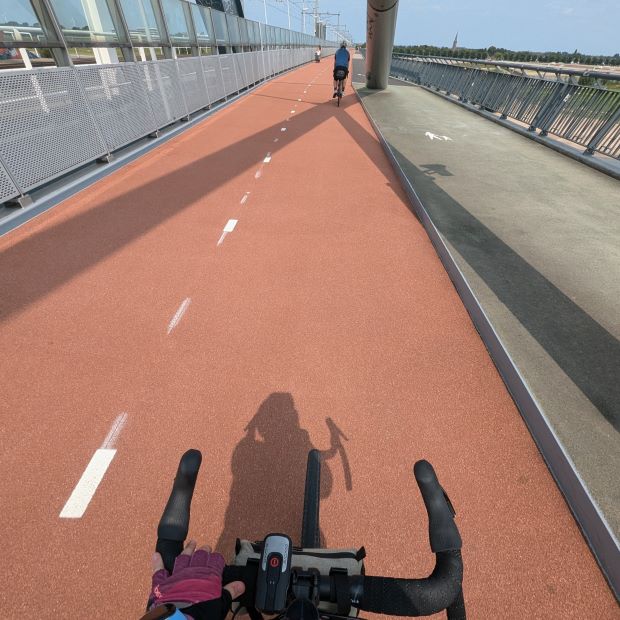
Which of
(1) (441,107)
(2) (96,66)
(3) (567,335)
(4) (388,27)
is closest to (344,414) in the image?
(3) (567,335)

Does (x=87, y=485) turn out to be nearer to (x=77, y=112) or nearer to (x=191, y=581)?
(x=191, y=581)

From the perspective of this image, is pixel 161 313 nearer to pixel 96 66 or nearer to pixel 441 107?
pixel 96 66

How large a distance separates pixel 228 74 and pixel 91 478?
1882 cm

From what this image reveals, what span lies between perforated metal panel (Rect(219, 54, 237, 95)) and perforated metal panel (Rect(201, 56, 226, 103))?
1.68ft

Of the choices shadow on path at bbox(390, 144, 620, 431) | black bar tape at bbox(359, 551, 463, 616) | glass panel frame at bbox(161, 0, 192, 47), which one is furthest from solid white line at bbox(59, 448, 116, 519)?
glass panel frame at bbox(161, 0, 192, 47)

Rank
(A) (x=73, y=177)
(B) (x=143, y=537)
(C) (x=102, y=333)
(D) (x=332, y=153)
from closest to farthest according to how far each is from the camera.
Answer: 1. (B) (x=143, y=537)
2. (C) (x=102, y=333)
3. (A) (x=73, y=177)
4. (D) (x=332, y=153)

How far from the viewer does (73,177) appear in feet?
22.4

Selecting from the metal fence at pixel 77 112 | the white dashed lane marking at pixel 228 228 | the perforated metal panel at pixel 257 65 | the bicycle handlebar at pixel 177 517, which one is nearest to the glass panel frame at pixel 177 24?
the metal fence at pixel 77 112

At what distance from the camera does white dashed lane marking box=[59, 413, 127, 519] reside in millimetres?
2229

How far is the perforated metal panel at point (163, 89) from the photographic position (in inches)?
356

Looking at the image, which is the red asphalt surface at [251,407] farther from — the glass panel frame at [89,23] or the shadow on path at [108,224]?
the glass panel frame at [89,23]

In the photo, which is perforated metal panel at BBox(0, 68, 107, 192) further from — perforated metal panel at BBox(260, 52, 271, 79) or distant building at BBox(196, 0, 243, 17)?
distant building at BBox(196, 0, 243, 17)

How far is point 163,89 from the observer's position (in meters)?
9.93

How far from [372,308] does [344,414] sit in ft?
5.23
